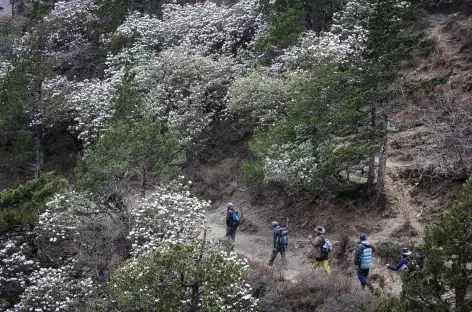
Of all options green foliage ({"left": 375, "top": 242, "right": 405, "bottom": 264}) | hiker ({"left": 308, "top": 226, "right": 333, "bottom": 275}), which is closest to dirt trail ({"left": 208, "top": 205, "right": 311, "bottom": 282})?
hiker ({"left": 308, "top": 226, "right": 333, "bottom": 275})

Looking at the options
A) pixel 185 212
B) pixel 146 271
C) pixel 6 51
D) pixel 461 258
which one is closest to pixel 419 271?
pixel 461 258

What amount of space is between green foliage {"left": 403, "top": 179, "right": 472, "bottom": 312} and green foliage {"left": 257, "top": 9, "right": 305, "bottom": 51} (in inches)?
740

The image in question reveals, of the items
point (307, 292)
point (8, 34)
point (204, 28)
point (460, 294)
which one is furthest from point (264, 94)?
point (8, 34)

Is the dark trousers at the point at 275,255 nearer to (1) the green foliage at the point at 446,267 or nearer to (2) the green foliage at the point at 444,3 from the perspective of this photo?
(1) the green foliage at the point at 446,267

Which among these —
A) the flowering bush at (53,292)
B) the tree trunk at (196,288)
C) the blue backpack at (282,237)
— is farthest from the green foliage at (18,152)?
the tree trunk at (196,288)

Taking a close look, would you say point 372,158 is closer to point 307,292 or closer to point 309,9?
point 307,292

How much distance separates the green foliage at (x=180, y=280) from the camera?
12.2 m

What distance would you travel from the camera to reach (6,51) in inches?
1465

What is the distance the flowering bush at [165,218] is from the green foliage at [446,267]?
27.6 feet

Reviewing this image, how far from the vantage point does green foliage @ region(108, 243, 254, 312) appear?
12227 millimetres

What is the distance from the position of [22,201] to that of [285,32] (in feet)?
51.7

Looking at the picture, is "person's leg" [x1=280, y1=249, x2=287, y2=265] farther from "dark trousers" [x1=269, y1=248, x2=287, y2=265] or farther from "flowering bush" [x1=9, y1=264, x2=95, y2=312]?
"flowering bush" [x1=9, y1=264, x2=95, y2=312]

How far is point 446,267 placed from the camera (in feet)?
32.7

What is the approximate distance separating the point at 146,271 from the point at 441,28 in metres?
21.3
